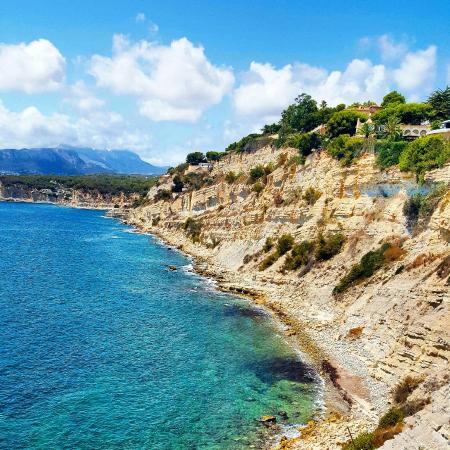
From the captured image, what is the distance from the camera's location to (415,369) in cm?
3048

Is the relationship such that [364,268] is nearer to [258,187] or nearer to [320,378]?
[320,378]

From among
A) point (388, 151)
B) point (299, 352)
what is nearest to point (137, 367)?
point (299, 352)

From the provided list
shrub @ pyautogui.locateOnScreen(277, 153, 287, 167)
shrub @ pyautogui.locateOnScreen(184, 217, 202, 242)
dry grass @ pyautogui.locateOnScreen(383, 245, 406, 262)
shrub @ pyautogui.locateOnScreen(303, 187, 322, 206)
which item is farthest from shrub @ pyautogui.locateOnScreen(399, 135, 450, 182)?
shrub @ pyautogui.locateOnScreen(184, 217, 202, 242)

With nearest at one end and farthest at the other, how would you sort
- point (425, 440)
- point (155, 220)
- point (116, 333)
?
point (425, 440) → point (116, 333) → point (155, 220)

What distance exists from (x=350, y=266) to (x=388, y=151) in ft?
47.7

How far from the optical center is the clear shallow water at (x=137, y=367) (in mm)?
26922

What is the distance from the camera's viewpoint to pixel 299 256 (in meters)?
57.2

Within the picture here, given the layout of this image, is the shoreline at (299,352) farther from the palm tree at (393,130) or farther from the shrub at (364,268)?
the palm tree at (393,130)

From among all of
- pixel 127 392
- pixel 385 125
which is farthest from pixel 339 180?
pixel 127 392

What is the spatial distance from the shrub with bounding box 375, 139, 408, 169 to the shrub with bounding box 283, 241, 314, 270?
42.4 ft

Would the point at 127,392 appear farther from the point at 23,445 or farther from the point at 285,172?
the point at 285,172

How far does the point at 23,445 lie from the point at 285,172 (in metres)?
57.5

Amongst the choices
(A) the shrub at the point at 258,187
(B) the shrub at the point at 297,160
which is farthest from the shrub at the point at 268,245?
(A) the shrub at the point at 258,187

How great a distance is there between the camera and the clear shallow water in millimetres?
26922
